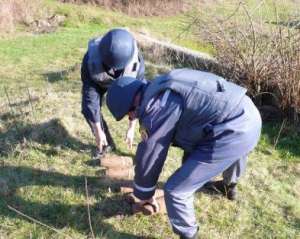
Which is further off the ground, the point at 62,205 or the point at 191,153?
the point at 191,153

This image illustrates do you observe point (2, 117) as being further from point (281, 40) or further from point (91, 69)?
point (281, 40)

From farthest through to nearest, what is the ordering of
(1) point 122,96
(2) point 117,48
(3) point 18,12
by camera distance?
1. (3) point 18,12
2. (2) point 117,48
3. (1) point 122,96

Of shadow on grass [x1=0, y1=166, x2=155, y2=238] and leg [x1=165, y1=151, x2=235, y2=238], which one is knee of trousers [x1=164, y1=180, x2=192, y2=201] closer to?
leg [x1=165, y1=151, x2=235, y2=238]

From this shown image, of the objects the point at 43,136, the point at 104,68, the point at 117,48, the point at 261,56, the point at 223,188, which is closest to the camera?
the point at 117,48

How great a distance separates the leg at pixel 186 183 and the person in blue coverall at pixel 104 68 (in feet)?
3.38

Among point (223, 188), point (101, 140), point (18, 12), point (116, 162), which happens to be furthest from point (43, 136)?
point (18, 12)

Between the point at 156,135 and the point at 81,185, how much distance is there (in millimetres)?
1403

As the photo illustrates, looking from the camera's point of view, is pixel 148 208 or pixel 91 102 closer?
pixel 148 208

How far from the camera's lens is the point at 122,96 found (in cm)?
290

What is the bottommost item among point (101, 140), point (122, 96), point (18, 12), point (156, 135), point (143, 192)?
point (18, 12)

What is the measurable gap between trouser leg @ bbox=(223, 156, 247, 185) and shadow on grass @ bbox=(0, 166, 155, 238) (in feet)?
2.68

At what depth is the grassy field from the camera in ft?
11.8

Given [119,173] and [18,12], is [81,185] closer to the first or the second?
[119,173]

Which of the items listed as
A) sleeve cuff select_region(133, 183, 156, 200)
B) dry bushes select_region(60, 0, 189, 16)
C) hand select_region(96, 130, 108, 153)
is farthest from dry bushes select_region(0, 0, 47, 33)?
sleeve cuff select_region(133, 183, 156, 200)
